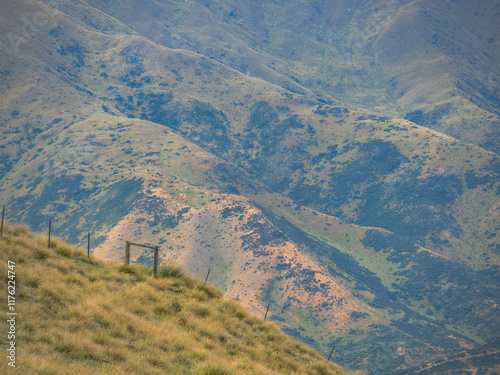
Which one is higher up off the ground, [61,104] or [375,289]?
[61,104]

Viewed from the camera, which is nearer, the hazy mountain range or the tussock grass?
the tussock grass

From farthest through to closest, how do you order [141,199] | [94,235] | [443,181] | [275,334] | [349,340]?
[443,181] < [141,199] < [94,235] < [349,340] < [275,334]

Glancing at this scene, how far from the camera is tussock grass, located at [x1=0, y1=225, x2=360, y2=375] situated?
35.3ft

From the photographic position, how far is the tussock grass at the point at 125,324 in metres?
10.8

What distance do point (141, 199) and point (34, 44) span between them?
404 ft

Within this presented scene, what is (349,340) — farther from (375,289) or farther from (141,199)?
(141,199)

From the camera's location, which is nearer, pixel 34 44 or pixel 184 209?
pixel 184 209

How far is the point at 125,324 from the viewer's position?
42.6ft

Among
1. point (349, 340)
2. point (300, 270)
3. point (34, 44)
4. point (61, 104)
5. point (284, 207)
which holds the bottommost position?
point (349, 340)

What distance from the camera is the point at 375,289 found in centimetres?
15325

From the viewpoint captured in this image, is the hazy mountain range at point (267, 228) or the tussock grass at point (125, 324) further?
the hazy mountain range at point (267, 228)

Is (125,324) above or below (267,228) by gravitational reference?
below

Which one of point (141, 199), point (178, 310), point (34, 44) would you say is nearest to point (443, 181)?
point (141, 199)

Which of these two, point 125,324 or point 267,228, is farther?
point 267,228
